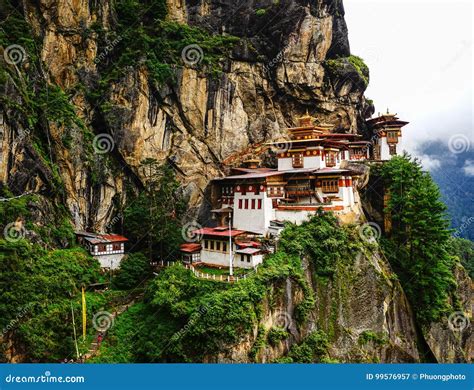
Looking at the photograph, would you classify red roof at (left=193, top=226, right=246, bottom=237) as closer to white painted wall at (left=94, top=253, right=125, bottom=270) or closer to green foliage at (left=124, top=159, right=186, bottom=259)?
green foliage at (left=124, top=159, right=186, bottom=259)

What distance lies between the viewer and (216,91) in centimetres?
4400

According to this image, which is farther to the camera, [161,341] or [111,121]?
[111,121]

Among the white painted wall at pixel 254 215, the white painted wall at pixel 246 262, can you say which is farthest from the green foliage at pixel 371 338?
the white painted wall at pixel 254 215

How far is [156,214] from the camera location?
3684cm

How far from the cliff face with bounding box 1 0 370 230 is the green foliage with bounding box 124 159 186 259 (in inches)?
67.9

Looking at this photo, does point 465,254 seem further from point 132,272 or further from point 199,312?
point 199,312

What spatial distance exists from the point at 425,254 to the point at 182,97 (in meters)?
26.9

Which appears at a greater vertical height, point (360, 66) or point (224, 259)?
point (360, 66)

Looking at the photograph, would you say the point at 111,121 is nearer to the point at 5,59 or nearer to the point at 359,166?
the point at 5,59

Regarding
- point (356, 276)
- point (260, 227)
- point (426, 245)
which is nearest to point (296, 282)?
point (356, 276)

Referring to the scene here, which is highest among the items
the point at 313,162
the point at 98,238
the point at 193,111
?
the point at 193,111

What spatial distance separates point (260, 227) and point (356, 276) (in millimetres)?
9173

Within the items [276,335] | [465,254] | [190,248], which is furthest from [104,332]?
[465,254]

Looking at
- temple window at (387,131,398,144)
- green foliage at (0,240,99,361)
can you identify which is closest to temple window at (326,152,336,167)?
temple window at (387,131,398,144)
